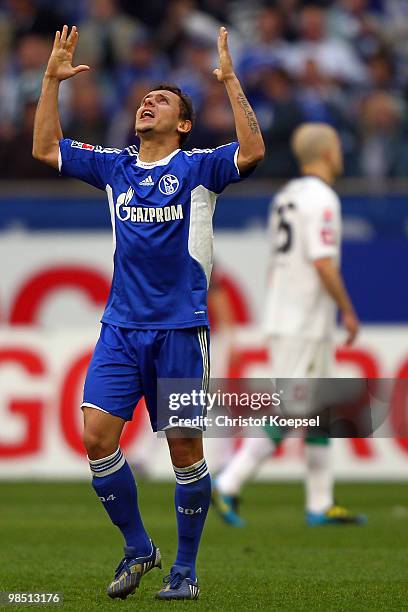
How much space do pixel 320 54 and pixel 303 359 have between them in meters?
7.14

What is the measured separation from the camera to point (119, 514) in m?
6.32

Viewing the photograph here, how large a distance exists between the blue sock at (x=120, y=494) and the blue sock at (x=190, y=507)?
189 mm

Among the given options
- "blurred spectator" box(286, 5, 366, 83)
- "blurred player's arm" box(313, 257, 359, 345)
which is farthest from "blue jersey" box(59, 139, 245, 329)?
"blurred spectator" box(286, 5, 366, 83)

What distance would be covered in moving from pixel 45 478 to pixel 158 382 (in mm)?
6534

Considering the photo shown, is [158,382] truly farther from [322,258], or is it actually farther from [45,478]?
[45,478]

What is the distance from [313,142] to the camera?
991 centimetres

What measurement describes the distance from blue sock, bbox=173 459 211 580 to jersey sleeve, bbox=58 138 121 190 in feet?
4.48

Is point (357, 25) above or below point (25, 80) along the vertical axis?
above

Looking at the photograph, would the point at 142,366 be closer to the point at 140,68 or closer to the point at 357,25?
the point at 140,68

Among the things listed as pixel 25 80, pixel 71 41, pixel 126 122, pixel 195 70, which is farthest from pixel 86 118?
pixel 71 41

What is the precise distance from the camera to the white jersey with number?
980 cm

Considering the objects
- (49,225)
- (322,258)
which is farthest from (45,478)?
(322,258)

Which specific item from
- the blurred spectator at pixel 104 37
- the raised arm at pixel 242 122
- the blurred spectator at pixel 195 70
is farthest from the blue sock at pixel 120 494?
the blurred spectator at pixel 104 37

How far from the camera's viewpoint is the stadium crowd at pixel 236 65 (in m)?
15.0
